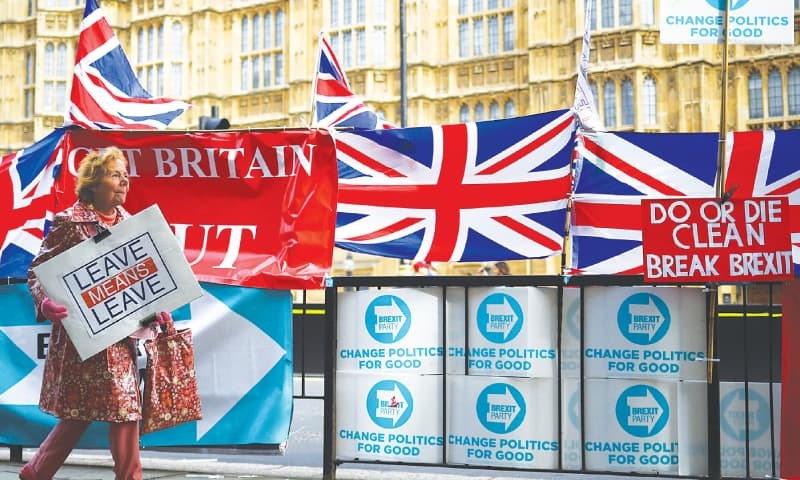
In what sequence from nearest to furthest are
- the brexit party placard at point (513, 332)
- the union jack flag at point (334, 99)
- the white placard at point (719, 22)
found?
the white placard at point (719, 22), the brexit party placard at point (513, 332), the union jack flag at point (334, 99)

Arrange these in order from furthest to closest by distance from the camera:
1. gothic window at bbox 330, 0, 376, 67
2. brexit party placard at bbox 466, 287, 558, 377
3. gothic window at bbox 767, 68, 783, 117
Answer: gothic window at bbox 330, 0, 376, 67 < gothic window at bbox 767, 68, 783, 117 < brexit party placard at bbox 466, 287, 558, 377

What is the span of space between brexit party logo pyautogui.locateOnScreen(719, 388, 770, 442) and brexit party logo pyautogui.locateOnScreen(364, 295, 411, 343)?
1822 millimetres

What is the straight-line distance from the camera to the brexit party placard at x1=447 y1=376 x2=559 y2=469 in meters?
5.23

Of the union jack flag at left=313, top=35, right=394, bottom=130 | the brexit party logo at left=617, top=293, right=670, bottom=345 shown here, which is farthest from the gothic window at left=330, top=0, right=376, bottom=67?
the brexit party logo at left=617, top=293, right=670, bottom=345

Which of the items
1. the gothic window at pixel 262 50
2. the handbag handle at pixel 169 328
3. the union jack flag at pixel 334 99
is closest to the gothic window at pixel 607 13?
the gothic window at pixel 262 50

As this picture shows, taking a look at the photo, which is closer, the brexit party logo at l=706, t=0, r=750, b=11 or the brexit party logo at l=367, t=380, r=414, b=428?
the brexit party logo at l=706, t=0, r=750, b=11

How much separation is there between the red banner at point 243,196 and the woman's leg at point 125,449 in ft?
4.26

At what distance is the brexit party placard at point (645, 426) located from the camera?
504 cm

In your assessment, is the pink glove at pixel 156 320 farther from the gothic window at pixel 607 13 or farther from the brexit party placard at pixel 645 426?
the gothic window at pixel 607 13

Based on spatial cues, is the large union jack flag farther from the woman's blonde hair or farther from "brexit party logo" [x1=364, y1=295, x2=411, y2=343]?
the woman's blonde hair

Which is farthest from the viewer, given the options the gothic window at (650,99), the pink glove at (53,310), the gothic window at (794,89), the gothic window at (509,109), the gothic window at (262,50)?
the gothic window at (262,50)

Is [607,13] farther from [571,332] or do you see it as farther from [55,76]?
[571,332]

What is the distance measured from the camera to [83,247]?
450 centimetres

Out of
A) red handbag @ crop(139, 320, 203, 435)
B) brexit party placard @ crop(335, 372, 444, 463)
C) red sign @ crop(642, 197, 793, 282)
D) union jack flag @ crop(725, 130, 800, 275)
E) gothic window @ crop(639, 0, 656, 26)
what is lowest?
brexit party placard @ crop(335, 372, 444, 463)
